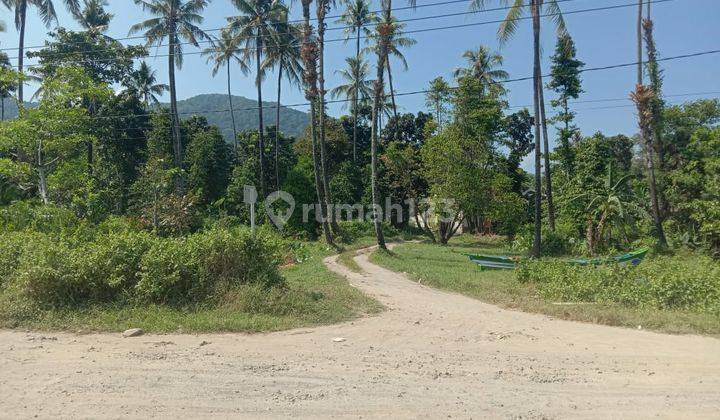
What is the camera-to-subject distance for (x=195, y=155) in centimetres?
3616

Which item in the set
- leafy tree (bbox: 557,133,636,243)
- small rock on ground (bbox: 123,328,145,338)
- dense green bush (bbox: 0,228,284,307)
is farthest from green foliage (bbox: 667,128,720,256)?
→ small rock on ground (bbox: 123,328,145,338)

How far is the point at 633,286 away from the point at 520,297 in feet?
7.23

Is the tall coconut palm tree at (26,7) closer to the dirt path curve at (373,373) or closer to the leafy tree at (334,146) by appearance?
the leafy tree at (334,146)

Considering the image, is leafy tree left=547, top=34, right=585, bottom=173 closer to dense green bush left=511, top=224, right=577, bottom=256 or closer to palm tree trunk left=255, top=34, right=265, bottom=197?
dense green bush left=511, top=224, right=577, bottom=256

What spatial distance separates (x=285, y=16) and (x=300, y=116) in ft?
197

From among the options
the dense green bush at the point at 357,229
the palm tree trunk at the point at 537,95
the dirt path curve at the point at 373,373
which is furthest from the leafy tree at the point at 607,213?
the dirt path curve at the point at 373,373

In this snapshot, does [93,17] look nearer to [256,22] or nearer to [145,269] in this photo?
[256,22]

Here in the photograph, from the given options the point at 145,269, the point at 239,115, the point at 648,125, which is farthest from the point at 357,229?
the point at 239,115

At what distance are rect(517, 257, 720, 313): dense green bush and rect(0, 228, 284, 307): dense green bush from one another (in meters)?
6.27

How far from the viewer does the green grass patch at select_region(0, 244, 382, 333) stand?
7.95 meters

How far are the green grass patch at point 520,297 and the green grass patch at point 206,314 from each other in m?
3.25

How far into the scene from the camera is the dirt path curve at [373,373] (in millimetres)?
4773

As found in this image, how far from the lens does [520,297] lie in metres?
11.0

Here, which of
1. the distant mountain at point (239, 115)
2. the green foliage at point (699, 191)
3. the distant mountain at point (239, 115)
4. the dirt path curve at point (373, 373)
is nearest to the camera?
the dirt path curve at point (373, 373)
